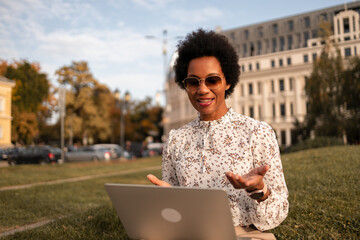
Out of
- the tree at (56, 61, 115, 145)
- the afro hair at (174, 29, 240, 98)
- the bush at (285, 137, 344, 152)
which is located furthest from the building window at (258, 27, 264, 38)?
→ the afro hair at (174, 29, 240, 98)

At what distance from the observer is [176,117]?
79.8m

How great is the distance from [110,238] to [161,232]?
262 cm

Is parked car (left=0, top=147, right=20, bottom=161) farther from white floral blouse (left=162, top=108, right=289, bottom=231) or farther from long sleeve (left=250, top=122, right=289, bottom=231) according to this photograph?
long sleeve (left=250, top=122, right=289, bottom=231)

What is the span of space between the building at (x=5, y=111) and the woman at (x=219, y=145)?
3916 centimetres

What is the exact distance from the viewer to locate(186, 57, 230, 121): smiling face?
2.39m

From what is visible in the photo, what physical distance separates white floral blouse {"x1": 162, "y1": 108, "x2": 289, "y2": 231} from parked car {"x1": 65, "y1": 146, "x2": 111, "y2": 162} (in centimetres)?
2763

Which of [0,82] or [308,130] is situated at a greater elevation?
[0,82]

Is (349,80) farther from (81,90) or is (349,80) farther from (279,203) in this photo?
(81,90)

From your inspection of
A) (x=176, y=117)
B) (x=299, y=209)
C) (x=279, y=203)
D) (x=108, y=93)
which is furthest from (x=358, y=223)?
(x=176, y=117)

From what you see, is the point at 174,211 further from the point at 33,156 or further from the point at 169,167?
the point at 33,156

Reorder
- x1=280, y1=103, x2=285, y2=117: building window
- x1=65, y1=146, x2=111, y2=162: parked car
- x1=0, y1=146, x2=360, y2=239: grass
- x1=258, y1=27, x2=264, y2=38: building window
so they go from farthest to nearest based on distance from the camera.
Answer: x1=258, y1=27, x2=264, y2=38: building window
x1=280, y1=103, x2=285, y2=117: building window
x1=65, y1=146, x2=111, y2=162: parked car
x1=0, y1=146, x2=360, y2=239: grass

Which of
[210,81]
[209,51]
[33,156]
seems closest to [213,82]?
[210,81]

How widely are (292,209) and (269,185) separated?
2810mm

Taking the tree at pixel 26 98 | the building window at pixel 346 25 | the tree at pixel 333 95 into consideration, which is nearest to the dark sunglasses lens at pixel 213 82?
the tree at pixel 333 95
